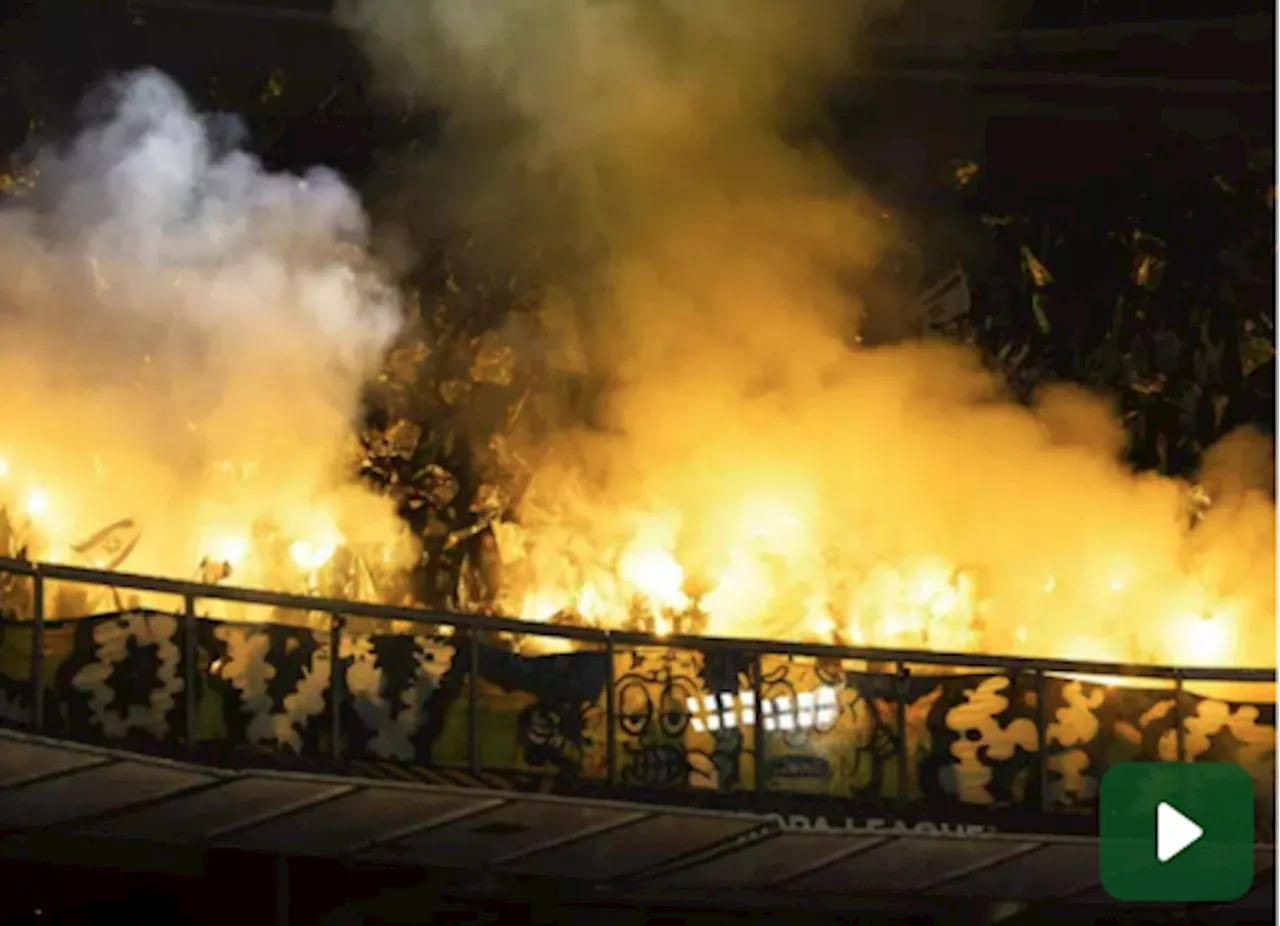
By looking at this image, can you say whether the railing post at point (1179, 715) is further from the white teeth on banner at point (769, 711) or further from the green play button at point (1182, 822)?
the white teeth on banner at point (769, 711)

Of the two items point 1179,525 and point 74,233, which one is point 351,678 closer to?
point 74,233

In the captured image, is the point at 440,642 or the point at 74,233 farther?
the point at 74,233

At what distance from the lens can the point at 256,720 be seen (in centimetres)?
1089

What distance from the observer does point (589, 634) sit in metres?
11.3

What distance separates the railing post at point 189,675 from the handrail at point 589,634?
130 millimetres

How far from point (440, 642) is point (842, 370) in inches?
210

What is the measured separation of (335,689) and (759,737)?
2200 mm

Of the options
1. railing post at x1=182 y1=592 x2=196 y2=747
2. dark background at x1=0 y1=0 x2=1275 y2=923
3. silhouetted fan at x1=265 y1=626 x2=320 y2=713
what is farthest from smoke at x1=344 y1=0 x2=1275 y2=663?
railing post at x1=182 y1=592 x2=196 y2=747

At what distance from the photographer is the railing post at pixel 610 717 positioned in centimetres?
1131

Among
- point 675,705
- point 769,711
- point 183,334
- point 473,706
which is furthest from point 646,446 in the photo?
point 473,706

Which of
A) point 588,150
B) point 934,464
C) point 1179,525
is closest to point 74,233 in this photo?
point 588,150

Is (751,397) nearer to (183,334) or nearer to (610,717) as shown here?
(183,334)

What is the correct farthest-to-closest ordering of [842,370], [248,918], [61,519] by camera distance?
[842,370] → [61,519] → [248,918]

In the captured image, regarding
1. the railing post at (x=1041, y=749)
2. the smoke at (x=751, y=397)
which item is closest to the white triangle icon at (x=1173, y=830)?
the railing post at (x=1041, y=749)
